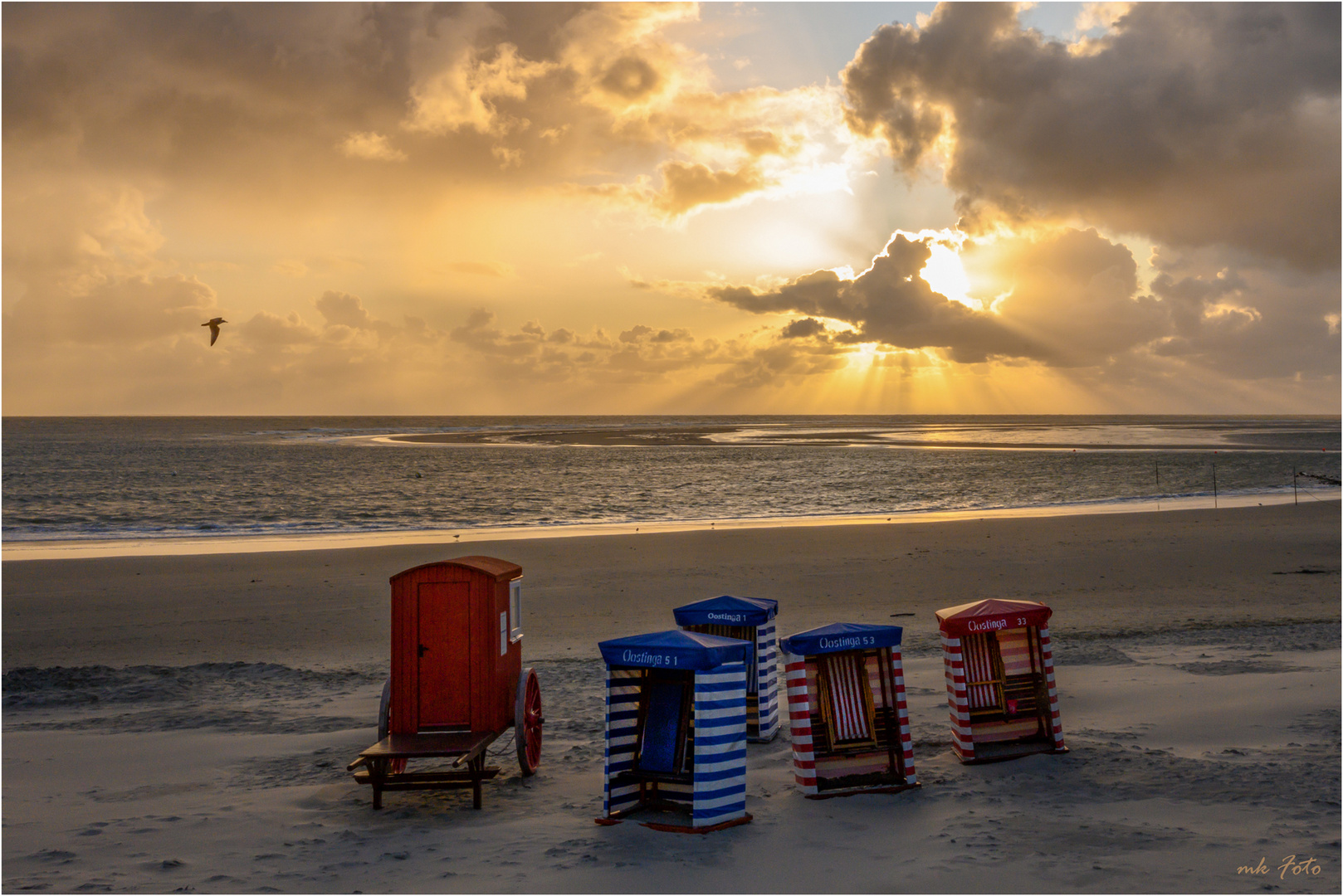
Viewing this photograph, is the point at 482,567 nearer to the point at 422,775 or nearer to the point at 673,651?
the point at 422,775

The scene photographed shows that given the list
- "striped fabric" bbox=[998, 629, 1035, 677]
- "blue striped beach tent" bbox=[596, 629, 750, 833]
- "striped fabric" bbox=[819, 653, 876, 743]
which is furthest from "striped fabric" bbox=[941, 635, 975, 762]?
"blue striped beach tent" bbox=[596, 629, 750, 833]

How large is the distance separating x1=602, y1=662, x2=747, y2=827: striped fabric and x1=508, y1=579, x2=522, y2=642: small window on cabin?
1613 mm

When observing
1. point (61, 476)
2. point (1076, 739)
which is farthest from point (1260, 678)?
point (61, 476)

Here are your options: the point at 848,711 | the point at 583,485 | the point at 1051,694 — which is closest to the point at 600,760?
the point at 848,711

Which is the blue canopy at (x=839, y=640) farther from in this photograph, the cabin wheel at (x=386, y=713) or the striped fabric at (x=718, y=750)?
the cabin wheel at (x=386, y=713)

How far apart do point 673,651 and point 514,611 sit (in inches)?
88.4

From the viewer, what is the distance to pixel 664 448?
93750 mm

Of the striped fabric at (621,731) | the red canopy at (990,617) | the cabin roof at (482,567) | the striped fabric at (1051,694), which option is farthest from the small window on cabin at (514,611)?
the striped fabric at (1051,694)

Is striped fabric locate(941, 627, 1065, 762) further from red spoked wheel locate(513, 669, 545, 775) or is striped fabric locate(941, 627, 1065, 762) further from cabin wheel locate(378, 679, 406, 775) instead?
cabin wheel locate(378, 679, 406, 775)

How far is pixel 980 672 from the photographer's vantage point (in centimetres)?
802

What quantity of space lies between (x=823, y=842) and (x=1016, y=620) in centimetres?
295

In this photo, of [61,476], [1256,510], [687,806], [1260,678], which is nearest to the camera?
[687,806]

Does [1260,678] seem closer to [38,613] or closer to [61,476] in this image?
[38,613]

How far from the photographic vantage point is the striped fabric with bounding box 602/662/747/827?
6.34 m
